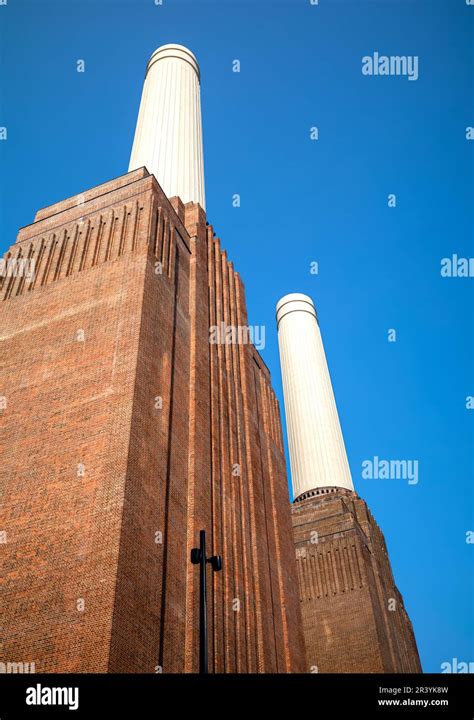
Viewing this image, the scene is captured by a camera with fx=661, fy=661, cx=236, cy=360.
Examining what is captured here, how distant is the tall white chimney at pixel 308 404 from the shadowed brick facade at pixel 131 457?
67.6ft

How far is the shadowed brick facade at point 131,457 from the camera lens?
45.9 feet

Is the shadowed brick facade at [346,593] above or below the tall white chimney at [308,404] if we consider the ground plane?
below

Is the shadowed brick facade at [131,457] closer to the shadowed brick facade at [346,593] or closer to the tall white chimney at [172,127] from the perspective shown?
the tall white chimney at [172,127]

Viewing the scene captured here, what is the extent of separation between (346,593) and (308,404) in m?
19.3

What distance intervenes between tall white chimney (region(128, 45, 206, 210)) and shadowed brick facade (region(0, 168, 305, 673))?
5.74 metres

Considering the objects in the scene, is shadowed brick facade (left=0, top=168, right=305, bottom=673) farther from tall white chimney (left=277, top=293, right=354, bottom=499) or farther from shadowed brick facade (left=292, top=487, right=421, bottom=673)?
tall white chimney (left=277, top=293, right=354, bottom=499)

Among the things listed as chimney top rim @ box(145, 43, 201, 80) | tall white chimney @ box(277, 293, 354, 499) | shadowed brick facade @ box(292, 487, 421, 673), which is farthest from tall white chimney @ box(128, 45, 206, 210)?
tall white chimney @ box(277, 293, 354, 499)

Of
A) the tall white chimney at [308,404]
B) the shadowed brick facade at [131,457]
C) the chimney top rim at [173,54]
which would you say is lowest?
the shadowed brick facade at [131,457]

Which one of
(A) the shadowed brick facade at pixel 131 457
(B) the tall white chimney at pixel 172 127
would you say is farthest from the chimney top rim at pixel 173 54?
(A) the shadowed brick facade at pixel 131 457

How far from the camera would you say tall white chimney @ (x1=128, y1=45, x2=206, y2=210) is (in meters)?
33.2

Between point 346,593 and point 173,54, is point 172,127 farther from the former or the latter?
point 346,593

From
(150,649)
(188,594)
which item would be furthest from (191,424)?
(150,649)

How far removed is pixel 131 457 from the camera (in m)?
15.6

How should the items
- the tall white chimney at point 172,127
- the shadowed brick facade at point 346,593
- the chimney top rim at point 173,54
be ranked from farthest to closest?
1. the chimney top rim at point 173,54
2. the shadowed brick facade at point 346,593
3. the tall white chimney at point 172,127
